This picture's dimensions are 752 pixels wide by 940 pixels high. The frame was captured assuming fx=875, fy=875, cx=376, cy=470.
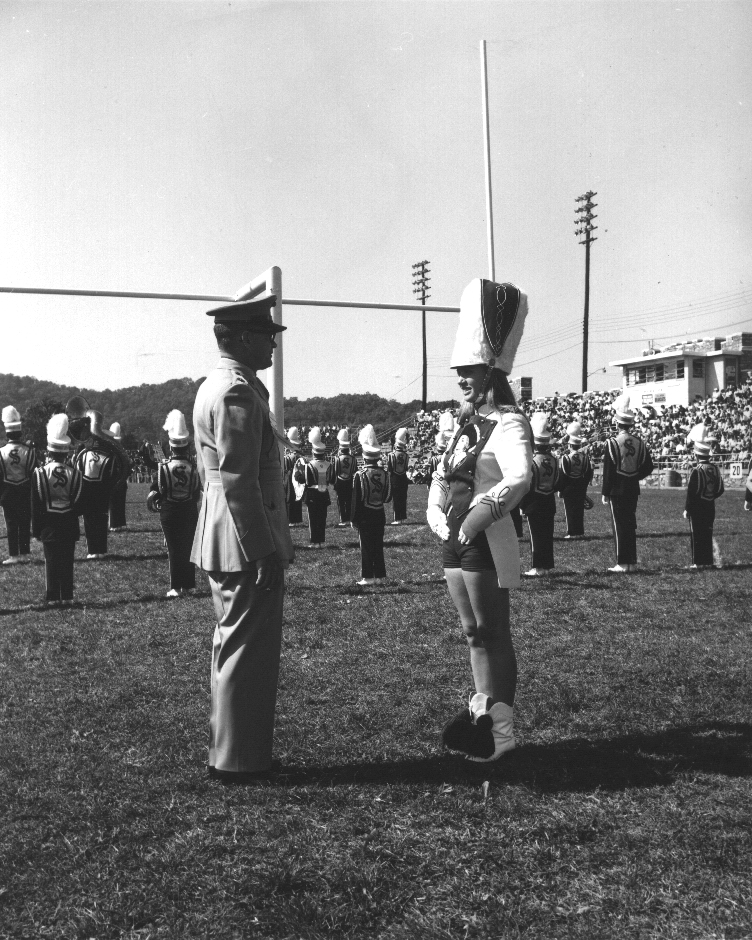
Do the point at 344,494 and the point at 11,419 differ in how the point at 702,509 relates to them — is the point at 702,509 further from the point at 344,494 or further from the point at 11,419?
the point at 11,419

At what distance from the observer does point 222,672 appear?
4020 millimetres

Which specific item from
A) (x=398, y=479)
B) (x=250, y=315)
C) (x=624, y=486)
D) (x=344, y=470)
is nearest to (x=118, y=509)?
(x=344, y=470)

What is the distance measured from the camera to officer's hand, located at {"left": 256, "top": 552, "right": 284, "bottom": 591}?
3895 mm

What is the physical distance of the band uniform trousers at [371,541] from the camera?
34.7ft

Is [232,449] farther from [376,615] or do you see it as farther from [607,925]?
[376,615]

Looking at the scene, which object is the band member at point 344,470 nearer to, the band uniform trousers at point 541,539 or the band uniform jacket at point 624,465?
the band uniform trousers at point 541,539

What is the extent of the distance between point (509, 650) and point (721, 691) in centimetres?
210

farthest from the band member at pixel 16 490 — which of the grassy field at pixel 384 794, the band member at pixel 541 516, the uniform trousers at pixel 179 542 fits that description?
the band member at pixel 541 516

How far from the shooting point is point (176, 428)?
9844 mm

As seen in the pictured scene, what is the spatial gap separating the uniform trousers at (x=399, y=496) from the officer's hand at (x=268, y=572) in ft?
46.1

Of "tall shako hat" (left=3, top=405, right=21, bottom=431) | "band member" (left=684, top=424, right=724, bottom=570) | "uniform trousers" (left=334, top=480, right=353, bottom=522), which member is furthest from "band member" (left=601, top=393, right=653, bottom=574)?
"tall shako hat" (left=3, top=405, right=21, bottom=431)

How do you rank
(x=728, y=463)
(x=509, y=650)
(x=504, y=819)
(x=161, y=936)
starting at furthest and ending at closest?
(x=728, y=463) → (x=509, y=650) → (x=504, y=819) → (x=161, y=936)

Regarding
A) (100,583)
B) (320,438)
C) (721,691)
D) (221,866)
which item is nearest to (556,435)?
(320,438)

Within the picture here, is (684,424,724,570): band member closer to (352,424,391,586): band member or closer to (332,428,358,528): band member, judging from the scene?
(352,424,391,586): band member
